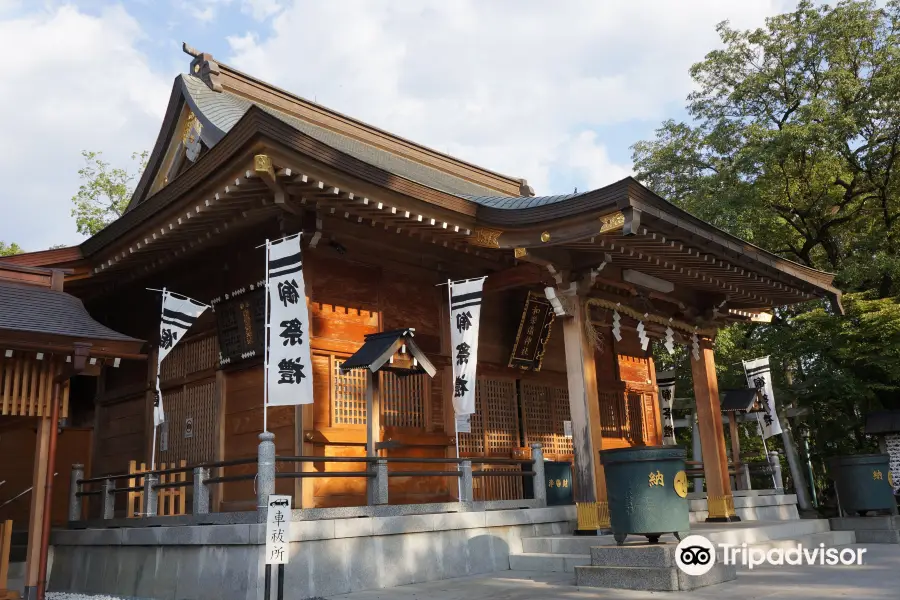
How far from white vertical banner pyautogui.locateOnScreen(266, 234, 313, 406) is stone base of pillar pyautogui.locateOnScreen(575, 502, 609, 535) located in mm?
4326

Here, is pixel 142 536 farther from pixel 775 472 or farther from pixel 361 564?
pixel 775 472

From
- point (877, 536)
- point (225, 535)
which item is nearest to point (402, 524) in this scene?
point (225, 535)

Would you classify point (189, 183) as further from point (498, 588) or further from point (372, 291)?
point (498, 588)

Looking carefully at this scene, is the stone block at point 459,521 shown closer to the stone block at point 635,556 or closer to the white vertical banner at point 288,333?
the stone block at point 635,556

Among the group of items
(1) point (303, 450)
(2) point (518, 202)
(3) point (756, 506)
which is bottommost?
(3) point (756, 506)

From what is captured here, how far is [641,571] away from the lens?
751 centimetres

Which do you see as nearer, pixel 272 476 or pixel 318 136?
pixel 272 476

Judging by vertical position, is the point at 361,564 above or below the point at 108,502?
below

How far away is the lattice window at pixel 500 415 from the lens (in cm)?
1248

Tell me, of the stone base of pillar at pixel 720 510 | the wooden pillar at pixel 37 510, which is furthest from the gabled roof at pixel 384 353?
the stone base of pillar at pixel 720 510

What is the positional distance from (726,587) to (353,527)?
4.06m

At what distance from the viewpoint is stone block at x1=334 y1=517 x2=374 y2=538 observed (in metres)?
8.05

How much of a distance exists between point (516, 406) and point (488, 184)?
28.6 ft

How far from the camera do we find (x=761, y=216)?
74.9 ft
